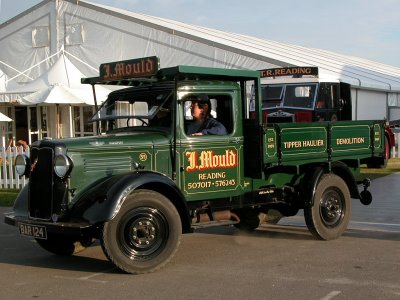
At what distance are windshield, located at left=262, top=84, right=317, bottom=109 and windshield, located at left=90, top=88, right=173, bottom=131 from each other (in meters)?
8.85

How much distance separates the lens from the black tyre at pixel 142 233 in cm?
590

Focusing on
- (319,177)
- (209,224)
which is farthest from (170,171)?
(319,177)

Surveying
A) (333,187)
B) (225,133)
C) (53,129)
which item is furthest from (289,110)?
(53,129)

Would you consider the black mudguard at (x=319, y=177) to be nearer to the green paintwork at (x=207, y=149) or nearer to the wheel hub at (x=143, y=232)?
the green paintwork at (x=207, y=149)

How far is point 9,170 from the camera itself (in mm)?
14289

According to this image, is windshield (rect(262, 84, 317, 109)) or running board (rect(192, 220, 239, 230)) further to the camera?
windshield (rect(262, 84, 317, 109))

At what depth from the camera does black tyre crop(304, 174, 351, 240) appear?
762cm

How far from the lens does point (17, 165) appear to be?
6766mm

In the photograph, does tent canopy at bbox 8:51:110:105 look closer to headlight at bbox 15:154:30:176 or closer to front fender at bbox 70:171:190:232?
headlight at bbox 15:154:30:176

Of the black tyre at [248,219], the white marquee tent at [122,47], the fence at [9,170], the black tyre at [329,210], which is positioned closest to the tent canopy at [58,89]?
the white marquee tent at [122,47]

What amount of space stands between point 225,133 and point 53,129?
1892cm

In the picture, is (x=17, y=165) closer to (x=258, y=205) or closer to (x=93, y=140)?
(x=93, y=140)

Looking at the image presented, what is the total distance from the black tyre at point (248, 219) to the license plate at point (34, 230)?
8.75 ft

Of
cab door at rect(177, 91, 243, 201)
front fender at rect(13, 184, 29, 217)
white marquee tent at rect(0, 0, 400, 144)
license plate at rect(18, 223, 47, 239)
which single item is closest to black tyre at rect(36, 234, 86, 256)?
front fender at rect(13, 184, 29, 217)
